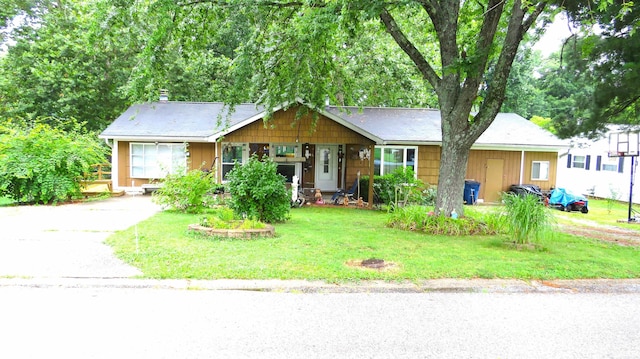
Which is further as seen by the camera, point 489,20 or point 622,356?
point 489,20

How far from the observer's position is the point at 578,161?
25969 millimetres

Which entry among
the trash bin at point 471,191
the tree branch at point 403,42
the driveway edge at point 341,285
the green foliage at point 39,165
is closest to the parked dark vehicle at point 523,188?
the trash bin at point 471,191

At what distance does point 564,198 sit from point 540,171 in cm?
191

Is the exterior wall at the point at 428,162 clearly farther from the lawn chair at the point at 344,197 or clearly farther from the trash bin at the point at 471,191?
the lawn chair at the point at 344,197

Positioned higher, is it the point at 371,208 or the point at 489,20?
the point at 489,20

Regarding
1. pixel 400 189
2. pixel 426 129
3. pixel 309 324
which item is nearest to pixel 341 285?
pixel 309 324

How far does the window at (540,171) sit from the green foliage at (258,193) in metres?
13.0

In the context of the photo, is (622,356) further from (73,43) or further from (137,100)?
(73,43)

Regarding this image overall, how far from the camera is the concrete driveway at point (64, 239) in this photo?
596 cm

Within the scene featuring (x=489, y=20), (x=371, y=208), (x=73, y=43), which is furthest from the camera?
(x=73, y=43)

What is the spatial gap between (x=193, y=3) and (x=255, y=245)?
592 cm

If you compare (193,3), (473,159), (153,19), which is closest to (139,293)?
(153,19)

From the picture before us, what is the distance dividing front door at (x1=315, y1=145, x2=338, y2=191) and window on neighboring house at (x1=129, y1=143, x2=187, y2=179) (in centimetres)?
566

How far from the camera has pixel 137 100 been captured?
920 centimetres
